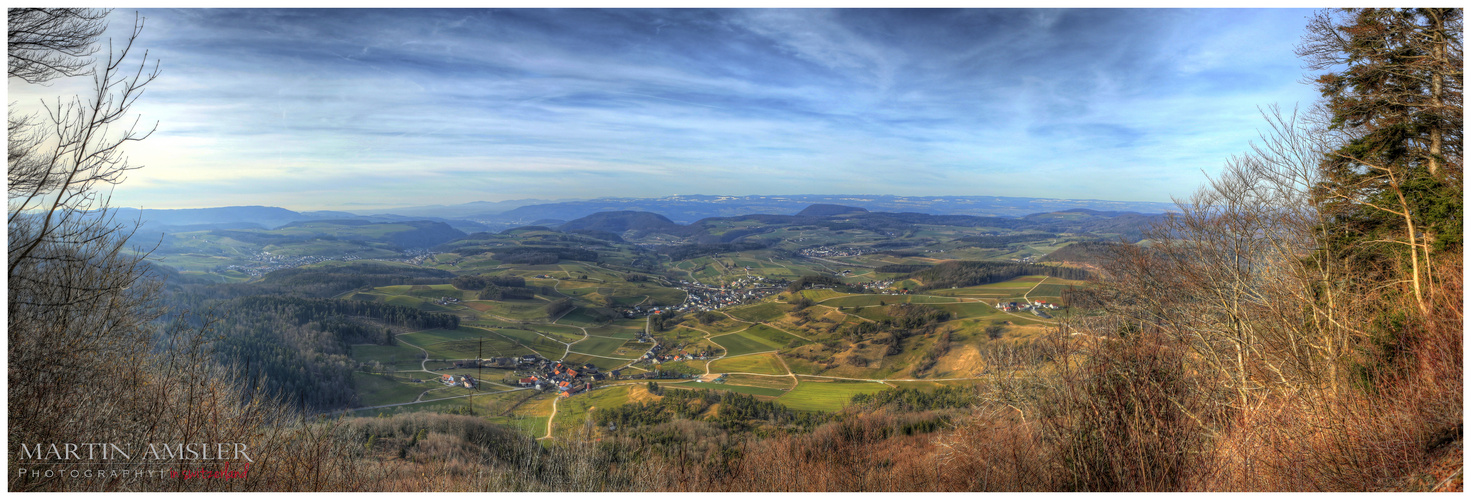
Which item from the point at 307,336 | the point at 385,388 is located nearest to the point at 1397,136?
the point at 385,388

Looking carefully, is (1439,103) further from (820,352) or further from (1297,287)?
(820,352)

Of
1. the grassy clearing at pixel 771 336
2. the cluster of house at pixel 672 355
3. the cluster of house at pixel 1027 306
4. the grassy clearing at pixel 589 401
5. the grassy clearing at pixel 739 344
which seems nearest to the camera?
the grassy clearing at pixel 589 401

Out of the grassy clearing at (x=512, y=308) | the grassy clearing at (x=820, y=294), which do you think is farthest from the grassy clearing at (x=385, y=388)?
the grassy clearing at (x=820, y=294)

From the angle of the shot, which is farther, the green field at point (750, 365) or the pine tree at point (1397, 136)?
the green field at point (750, 365)

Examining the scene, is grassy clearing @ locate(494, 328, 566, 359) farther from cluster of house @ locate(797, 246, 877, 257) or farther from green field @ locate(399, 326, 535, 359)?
cluster of house @ locate(797, 246, 877, 257)

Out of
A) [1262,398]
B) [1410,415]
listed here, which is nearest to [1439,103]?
[1262,398]

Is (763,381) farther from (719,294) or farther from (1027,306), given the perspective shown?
(719,294)

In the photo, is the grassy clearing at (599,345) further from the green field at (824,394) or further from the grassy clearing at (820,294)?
the grassy clearing at (820,294)
